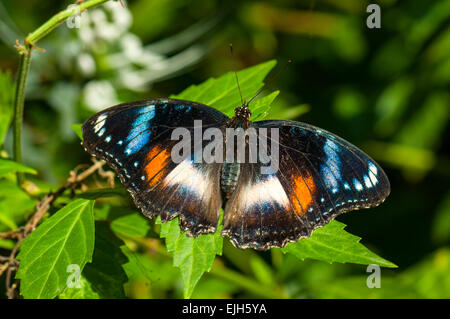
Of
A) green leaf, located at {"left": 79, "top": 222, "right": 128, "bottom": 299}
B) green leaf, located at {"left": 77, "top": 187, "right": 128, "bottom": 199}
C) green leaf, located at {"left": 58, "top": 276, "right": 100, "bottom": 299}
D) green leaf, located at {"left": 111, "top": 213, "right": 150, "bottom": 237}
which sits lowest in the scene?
green leaf, located at {"left": 58, "top": 276, "right": 100, "bottom": 299}

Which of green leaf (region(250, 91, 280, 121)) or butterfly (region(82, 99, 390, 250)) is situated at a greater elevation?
green leaf (region(250, 91, 280, 121))

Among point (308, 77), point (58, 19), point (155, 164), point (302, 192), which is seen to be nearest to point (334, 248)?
point (302, 192)

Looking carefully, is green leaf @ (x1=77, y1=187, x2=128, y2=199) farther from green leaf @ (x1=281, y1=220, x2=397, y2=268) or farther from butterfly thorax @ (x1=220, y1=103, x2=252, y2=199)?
green leaf @ (x1=281, y1=220, x2=397, y2=268)

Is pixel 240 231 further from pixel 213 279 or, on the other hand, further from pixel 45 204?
pixel 213 279

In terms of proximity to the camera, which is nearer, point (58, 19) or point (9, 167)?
point (58, 19)

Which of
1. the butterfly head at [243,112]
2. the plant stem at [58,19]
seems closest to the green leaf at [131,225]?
the butterfly head at [243,112]

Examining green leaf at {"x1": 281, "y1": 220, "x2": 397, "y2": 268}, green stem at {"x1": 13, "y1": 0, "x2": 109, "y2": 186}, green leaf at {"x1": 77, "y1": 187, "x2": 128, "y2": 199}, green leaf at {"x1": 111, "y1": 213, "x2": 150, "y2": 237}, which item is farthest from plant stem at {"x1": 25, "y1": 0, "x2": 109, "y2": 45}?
green leaf at {"x1": 281, "y1": 220, "x2": 397, "y2": 268}

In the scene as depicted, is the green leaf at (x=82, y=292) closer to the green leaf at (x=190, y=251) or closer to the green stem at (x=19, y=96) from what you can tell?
the green leaf at (x=190, y=251)

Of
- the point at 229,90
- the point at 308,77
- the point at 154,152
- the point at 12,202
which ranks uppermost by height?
the point at 308,77

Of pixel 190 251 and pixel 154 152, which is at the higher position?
pixel 154 152

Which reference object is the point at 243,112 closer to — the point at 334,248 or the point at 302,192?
the point at 302,192
